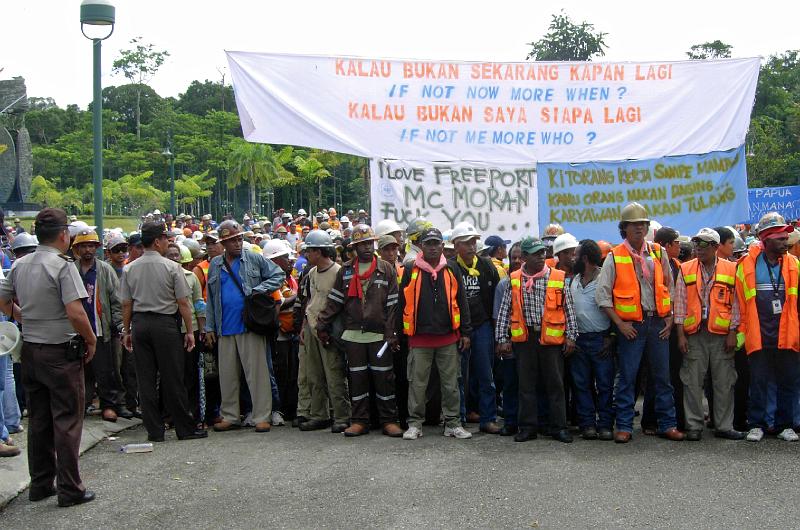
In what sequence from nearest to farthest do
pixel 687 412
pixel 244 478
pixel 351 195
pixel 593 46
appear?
pixel 244 478 < pixel 687 412 < pixel 593 46 < pixel 351 195

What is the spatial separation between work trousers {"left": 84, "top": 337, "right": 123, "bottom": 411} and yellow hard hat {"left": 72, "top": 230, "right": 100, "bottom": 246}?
1.02m

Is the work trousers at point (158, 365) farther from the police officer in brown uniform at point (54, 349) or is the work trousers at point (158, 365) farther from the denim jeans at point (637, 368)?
the denim jeans at point (637, 368)

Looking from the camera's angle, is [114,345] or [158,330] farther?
[114,345]

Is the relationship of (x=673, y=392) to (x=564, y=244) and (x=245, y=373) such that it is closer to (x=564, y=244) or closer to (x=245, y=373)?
(x=564, y=244)

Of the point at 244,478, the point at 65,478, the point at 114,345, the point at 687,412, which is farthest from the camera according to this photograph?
the point at 114,345

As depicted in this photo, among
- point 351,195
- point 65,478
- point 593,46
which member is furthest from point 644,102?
point 351,195

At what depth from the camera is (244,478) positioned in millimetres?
6301

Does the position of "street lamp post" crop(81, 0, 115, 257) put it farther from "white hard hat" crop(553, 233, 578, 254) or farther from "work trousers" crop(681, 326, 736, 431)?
"work trousers" crop(681, 326, 736, 431)

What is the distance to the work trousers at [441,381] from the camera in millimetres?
7602

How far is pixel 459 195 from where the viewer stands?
29.6ft

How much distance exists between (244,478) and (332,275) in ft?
7.90

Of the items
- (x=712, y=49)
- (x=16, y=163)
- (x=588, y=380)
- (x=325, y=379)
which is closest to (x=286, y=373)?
(x=325, y=379)

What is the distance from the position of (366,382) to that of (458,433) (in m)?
0.97

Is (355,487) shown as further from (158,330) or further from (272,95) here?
(272,95)
